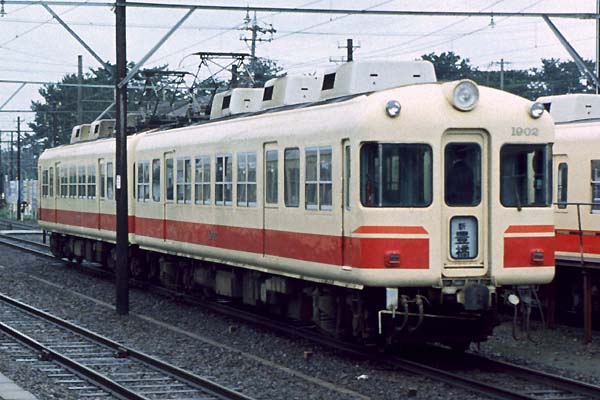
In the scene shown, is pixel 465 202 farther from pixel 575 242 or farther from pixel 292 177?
pixel 575 242

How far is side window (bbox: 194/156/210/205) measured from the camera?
1884 centimetres

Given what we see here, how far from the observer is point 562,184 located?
58.9 feet

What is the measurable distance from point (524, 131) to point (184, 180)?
782 cm

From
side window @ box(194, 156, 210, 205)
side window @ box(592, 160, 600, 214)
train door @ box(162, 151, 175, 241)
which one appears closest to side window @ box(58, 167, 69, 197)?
train door @ box(162, 151, 175, 241)

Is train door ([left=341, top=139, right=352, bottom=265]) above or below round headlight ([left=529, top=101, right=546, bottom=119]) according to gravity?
below

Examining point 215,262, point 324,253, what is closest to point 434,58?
point 215,262

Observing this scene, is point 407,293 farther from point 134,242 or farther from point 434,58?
point 434,58

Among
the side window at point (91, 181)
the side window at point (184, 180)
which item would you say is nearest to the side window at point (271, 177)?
the side window at point (184, 180)

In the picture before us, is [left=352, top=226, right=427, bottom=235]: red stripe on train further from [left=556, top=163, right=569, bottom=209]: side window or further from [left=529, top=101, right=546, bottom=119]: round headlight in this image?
[left=556, top=163, right=569, bottom=209]: side window

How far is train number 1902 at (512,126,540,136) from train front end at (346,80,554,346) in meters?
0.01

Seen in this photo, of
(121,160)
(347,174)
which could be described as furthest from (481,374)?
(121,160)

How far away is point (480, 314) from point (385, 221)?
62.6 inches

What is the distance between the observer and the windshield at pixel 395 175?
13.2 meters

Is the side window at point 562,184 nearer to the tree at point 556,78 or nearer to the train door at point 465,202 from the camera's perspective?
the train door at point 465,202
